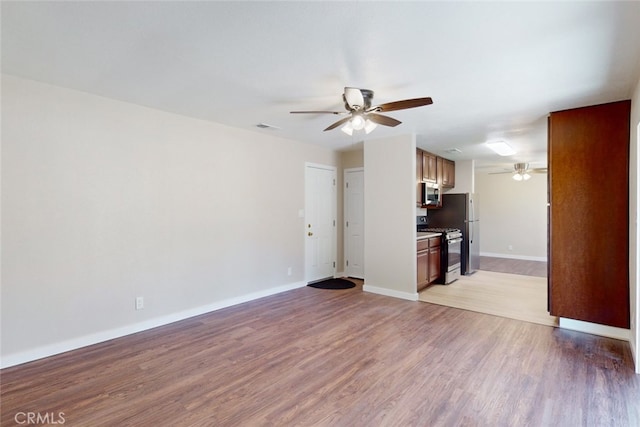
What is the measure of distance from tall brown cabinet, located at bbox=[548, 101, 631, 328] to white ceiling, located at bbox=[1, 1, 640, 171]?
28cm

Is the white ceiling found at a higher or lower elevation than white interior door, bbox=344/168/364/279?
higher

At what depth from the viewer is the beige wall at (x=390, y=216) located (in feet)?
15.6

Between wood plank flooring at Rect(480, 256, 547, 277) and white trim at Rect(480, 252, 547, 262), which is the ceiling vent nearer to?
wood plank flooring at Rect(480, 256, 547, 277)

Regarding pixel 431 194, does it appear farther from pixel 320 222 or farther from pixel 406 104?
pixel 406 104

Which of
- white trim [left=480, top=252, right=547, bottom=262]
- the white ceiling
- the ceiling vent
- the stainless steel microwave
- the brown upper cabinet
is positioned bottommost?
white trim [left=480, top=252, right=547, bottom=262]

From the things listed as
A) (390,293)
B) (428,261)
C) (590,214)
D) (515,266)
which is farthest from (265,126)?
(515,266)

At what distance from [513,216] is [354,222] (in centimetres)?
527

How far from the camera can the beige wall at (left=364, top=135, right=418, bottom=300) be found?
15.6ft

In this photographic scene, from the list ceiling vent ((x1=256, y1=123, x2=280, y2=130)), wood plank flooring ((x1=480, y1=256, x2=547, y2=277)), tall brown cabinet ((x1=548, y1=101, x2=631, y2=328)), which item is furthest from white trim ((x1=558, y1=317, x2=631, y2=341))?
ceiling vent ((x1=256, y1=123, x2=280, y2=130))

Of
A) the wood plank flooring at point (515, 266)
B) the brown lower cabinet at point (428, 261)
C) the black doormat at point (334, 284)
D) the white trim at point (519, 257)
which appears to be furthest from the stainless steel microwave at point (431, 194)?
the white trim at point (519, 257)

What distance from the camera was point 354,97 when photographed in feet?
8.89

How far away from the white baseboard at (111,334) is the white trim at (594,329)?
3.82 meters

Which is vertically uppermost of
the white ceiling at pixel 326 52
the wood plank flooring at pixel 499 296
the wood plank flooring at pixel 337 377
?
the white ceiling at pixel 326 52

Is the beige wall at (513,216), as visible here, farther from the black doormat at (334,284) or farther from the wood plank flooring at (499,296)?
the black doormat at (334,284)
